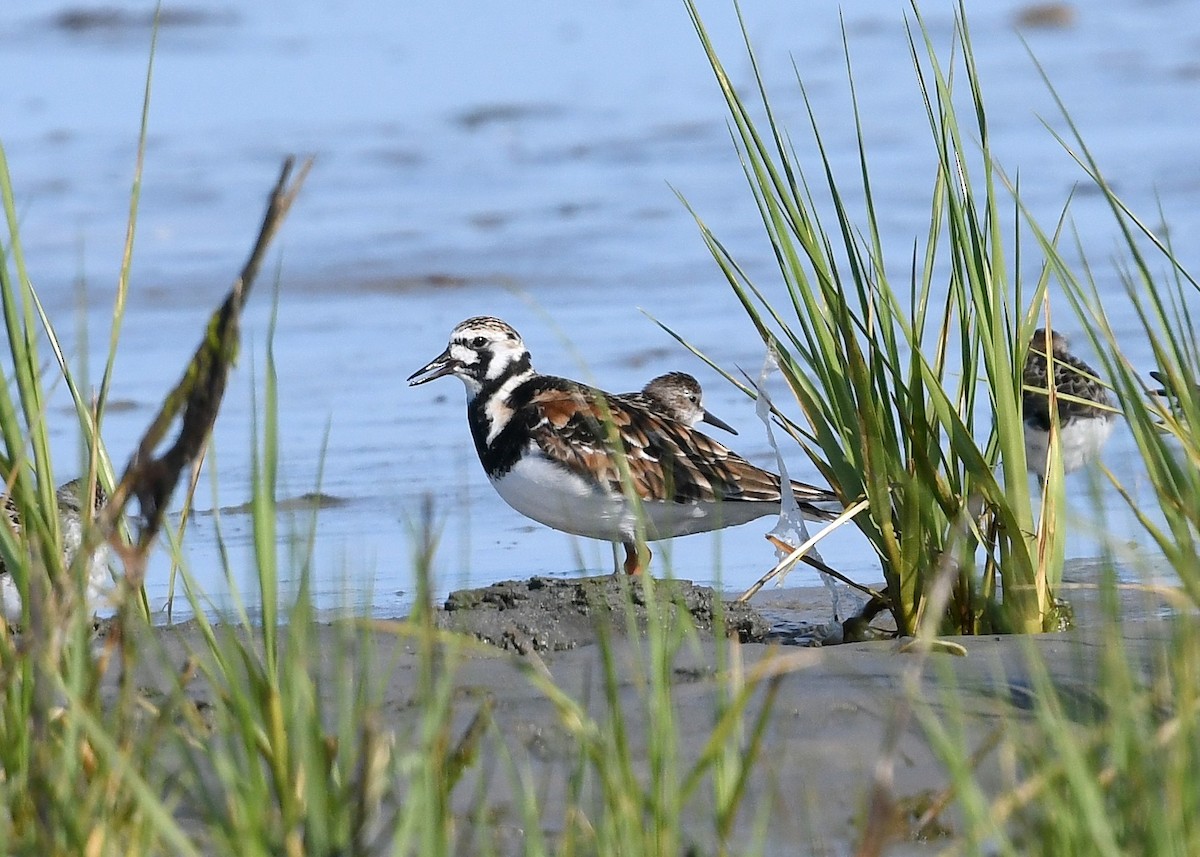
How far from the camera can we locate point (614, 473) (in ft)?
20.2

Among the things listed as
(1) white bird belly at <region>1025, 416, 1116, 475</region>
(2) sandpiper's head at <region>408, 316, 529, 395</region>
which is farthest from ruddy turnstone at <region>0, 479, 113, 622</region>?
(1) white bird belly at <region>1025, 416, 1116, 475</region>

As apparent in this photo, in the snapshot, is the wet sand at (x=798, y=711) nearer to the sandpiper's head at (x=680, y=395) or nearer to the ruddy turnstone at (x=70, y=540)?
the ruddy turnstone at (x=70, y=540)

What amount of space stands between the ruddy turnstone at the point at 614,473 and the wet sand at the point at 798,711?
1.63 metres

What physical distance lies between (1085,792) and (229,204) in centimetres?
1272

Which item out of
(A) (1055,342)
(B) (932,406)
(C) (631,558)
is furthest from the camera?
(A) (1055,342)

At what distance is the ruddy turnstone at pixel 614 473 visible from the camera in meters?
6.10

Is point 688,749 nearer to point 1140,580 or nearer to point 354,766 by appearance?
point 354,766

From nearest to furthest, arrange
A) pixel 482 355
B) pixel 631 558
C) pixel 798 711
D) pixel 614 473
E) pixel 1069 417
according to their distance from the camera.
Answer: pixel 798 711 < pixel 614 473 < pixel 631 558 < pixel 482 355 < pixel 1069 417

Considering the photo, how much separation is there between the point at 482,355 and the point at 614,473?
0.87 m

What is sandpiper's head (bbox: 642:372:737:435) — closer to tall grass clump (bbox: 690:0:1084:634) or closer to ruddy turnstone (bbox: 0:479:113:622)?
ruddy turnstone (bbox: 0:479:113:622)

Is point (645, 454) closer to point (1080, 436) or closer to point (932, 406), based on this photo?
point (1080, 436)

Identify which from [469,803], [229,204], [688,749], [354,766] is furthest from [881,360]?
[229,204]

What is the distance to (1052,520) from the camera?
13.8 feet

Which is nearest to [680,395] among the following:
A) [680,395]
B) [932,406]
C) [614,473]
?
[680,395]
